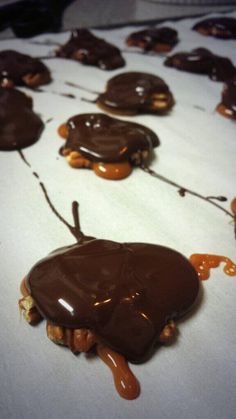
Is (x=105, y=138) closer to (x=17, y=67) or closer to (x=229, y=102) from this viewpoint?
(x=229, y=102)

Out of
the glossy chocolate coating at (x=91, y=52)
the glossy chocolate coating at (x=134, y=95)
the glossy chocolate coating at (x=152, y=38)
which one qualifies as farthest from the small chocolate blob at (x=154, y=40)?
the glossy chocolate coating at (x=134, y=95)

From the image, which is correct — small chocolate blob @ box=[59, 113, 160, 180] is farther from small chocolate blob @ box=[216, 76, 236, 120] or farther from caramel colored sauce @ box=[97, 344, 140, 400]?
caramel colored sauce @ box=[97, 344, 140, 400]

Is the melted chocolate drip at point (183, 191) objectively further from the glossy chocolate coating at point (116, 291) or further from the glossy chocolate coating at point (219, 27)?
the glossy chocolate coating at point (219, 27)

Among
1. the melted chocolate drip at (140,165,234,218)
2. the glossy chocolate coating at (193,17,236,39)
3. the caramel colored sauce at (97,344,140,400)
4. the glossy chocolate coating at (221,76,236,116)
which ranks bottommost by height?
the caramel colored sauce at (97,344,140,400)

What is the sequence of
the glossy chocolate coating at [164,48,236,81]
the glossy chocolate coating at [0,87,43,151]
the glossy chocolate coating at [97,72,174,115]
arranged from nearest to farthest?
the glossy chocolate coating at [0,87,43,151]
the glossy chocolate coating at [97,72,174,115]
the glossy chocolate coating at [164,48,236,81]

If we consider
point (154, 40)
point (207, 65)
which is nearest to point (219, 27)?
point (154, 40)

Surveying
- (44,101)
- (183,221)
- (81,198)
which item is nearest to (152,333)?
(183,221)

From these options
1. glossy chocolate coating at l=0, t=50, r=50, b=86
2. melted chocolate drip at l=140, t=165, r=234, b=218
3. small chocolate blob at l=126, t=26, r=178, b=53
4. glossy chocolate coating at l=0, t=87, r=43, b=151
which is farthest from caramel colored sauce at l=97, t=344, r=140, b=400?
small chocolate blob at l=126, t=26, r=178, b=53
